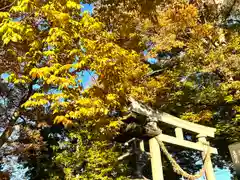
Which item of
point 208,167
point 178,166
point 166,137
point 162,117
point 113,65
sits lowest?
point 178,166

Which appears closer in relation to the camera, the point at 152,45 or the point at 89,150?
A: the point at 89,150

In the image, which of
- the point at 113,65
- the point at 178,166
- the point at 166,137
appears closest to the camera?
the point at 113,65

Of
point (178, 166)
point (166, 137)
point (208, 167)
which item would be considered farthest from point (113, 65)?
point (208, 167)

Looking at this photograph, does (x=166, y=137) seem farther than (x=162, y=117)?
Yes

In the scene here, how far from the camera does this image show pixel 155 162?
829 centimetres

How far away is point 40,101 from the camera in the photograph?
14.6ft

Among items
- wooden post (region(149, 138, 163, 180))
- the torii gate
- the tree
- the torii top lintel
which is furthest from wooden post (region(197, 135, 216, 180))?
the tree

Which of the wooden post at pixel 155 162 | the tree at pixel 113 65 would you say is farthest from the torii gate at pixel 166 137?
the tree at pixel 113 65

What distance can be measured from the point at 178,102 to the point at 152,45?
2.72 metres

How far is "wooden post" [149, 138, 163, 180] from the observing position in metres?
8.19

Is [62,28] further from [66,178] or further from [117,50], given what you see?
[66,178]

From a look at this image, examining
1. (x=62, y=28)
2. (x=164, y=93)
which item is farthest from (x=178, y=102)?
(x=62, y=28)

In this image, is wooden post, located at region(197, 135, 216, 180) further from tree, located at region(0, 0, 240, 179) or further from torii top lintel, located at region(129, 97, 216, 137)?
tree, located at region(0, 0, 240, 179)

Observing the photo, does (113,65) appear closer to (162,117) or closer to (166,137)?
(162,117)
